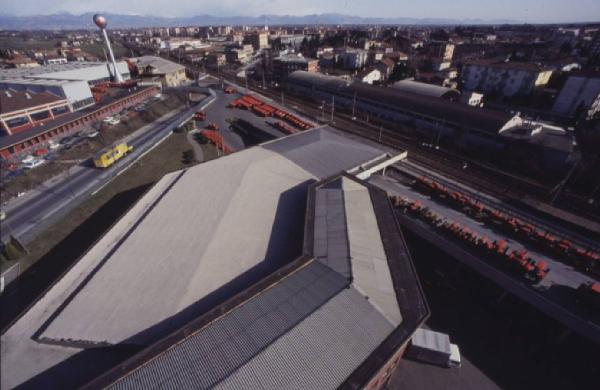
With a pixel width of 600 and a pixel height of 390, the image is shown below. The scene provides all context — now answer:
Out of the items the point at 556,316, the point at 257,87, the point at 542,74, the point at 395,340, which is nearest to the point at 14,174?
the point at 395,340

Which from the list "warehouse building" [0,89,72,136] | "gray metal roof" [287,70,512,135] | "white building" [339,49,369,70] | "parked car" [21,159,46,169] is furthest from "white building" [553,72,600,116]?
"warehouse building" [0,89,72,136]

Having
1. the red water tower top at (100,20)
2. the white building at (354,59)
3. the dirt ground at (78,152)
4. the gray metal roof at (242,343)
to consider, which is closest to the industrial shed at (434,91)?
the white building at (354,59)

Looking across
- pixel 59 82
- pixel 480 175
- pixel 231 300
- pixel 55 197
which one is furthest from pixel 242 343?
pixel 59 82

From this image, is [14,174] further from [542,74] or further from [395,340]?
[542,74]

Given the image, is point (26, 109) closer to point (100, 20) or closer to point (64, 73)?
point (64, 73)

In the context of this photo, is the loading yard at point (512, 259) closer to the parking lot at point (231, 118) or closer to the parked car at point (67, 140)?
the parking lot at point (231, 118)

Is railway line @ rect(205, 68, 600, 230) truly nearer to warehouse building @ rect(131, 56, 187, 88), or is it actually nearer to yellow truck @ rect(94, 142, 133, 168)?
yellow truck @ rect(94, 142, 133, 168)

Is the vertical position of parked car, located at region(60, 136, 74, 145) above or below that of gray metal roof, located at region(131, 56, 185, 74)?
below
